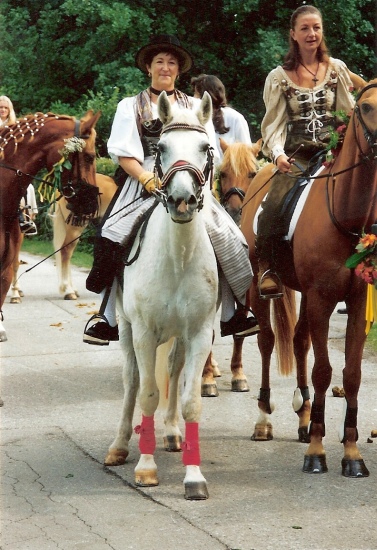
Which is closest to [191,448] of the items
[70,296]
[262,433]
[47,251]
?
[262,433]

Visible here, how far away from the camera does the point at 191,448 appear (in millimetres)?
Answer: 6004

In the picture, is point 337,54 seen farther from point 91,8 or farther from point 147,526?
point 147,526

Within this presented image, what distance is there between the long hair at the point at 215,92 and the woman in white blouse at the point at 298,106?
6.75ft

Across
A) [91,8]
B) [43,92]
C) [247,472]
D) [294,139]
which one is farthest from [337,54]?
[247,472]

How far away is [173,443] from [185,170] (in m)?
2.38

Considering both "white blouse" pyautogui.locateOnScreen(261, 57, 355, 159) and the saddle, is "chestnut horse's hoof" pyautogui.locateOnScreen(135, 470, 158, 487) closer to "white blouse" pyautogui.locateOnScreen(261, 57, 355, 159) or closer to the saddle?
the saddle

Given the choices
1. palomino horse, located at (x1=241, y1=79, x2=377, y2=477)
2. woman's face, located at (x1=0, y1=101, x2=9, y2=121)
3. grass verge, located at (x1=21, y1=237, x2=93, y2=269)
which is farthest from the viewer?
grass verge, located at (x1=21, y1=237, x2=93, y2=269)

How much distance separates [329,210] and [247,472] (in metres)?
1.79

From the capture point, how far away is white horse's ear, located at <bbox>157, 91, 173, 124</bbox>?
18.7 ft

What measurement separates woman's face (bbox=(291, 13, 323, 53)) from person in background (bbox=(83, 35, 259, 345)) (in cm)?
Answer: 89

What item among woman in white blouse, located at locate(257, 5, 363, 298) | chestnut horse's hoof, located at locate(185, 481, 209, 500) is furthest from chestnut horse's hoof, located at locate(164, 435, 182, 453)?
woman in white blouse, located at locate(257, 5, 363, 298)

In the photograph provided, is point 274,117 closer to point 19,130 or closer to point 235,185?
point 235,185

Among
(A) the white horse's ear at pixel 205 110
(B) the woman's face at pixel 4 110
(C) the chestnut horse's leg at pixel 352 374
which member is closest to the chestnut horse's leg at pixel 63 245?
(B) the woman's face at pixel 4 110

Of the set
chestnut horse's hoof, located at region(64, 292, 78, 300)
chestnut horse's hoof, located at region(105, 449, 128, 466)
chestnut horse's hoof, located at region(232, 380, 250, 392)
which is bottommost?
chestnut horse's hoof, located at region(64, 292, 78, 300)
